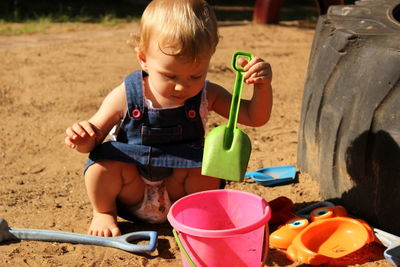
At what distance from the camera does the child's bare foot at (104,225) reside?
2.08 m

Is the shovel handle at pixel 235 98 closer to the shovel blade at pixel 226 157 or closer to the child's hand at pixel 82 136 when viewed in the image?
the shovel blade at pixel 226 157

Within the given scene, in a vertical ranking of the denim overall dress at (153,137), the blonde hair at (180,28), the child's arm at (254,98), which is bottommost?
the denim overall dress at (153,137)

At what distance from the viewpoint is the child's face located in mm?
1900

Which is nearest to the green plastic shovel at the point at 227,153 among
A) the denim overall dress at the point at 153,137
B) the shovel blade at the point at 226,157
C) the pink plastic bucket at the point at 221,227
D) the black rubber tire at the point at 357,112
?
the shovel blade at the point at 226,157

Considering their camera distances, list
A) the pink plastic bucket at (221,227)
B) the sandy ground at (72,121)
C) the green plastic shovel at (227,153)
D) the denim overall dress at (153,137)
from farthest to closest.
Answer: the denim overall dress at (153,137)
the sandy ground at (72,121)
the green plastic shovel at (227,153)
the pink plastic bucket at (221,227)

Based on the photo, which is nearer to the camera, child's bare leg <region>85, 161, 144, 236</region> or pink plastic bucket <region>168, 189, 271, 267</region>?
pink plastic bucket <region>168, 189, 271, 267</region>

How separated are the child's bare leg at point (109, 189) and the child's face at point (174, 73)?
1.01 feet

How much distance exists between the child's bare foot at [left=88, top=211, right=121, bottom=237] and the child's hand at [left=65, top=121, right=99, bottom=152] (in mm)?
244

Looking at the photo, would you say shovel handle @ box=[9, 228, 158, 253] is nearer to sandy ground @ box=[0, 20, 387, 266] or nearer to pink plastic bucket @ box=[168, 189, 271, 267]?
sandy ground @ box=[0, 20, 387, 266]

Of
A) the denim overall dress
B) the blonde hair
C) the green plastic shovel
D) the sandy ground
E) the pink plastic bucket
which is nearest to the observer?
the pink plastic bucket

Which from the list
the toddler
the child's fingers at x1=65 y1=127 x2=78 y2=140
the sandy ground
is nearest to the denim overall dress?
the toddler

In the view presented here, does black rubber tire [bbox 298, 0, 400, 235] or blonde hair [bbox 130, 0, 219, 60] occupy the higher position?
blonde hair [bbox 130, 0, 219, 60]

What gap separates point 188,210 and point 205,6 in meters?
0.64

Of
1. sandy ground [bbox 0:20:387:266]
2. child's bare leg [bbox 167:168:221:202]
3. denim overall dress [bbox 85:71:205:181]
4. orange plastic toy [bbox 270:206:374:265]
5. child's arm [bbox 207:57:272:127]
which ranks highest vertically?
child's arm [bbox 207:57:272:127]
